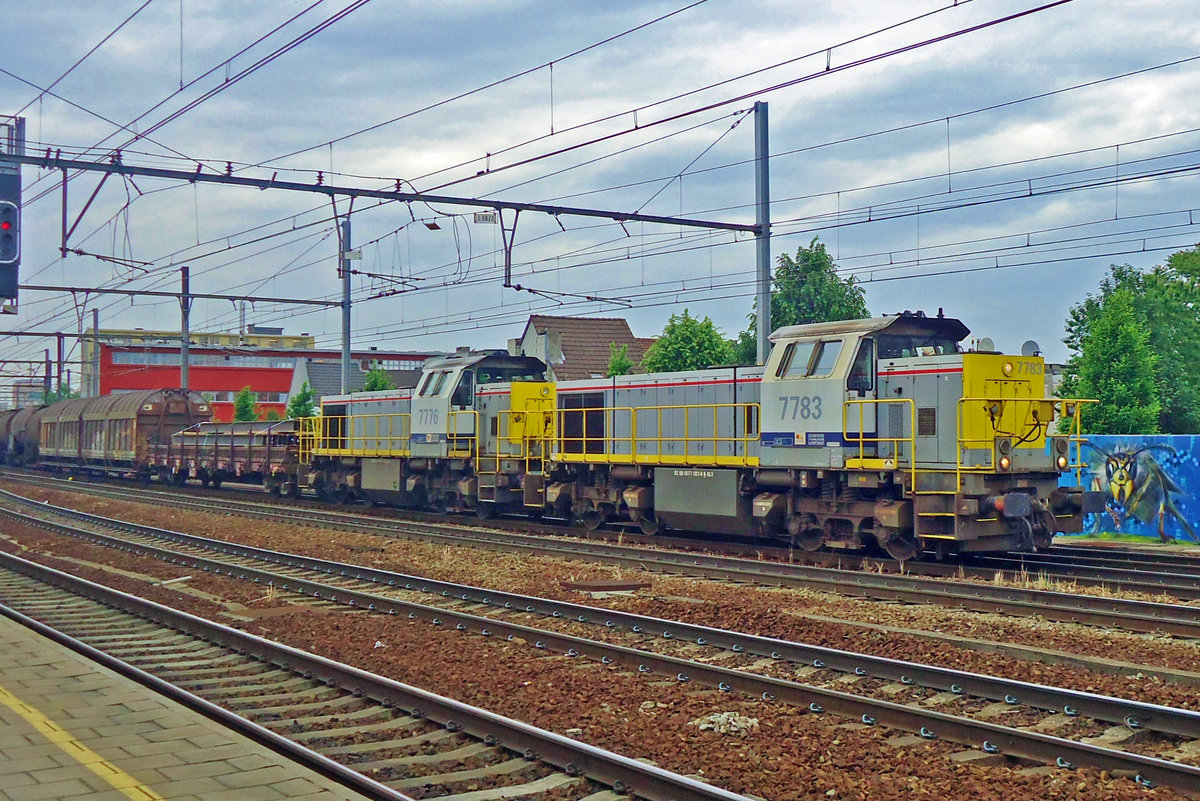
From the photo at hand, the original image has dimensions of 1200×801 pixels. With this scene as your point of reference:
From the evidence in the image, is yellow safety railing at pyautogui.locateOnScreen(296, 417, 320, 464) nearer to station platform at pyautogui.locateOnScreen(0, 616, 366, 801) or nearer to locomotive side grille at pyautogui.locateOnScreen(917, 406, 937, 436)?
locomotive side grille at pyautogui.locateOnScreen(917, 406, 937, 436)

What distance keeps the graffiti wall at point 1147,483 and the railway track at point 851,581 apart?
7.57 m

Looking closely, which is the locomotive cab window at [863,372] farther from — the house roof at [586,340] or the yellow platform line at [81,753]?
the house roof at [586,340]

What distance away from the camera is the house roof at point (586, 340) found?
51.8 m

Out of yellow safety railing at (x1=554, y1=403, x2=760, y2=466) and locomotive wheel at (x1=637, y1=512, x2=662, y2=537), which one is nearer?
yellow safety railing at (x1=554, y1=403, x2=760, y2=466)

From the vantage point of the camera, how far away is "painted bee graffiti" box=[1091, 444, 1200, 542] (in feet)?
65.2

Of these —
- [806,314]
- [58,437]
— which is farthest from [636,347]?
[58,437]

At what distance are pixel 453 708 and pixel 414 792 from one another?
1.26m

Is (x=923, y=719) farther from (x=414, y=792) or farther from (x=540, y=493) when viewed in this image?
(x=540, y=493)

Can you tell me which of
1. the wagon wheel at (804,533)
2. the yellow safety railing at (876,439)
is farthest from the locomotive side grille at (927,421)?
the wagon wheel at (804,533)

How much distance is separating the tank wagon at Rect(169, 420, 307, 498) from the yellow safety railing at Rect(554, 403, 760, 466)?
11.4 meters

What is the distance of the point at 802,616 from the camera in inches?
441

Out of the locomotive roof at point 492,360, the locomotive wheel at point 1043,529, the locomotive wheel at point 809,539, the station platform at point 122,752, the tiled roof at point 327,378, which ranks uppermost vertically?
the tiled roof at point 327,378

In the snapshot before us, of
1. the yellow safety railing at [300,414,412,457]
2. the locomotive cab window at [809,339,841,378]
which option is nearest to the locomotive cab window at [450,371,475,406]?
the yellow safety railing at [300,414,412,457]

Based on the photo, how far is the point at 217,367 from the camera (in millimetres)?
84062
